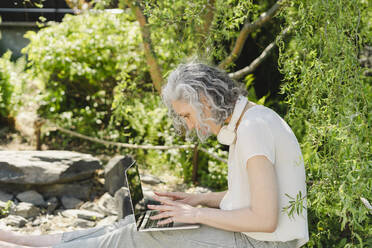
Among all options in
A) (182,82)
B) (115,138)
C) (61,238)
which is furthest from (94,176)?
(182,82)

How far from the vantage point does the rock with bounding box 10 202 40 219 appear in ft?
12.5

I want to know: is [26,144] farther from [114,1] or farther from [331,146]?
[331,146]

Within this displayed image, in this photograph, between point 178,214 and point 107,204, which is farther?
point 107,204

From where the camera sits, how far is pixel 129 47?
543cm

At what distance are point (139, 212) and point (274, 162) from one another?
2.40 feet

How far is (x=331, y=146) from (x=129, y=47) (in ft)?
12.7

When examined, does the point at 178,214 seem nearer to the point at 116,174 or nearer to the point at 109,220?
the point at 109,220

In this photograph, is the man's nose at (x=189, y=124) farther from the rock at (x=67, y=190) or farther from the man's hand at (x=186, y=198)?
the rock at (x=67, y=190)

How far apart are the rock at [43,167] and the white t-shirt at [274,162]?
255 centimetres

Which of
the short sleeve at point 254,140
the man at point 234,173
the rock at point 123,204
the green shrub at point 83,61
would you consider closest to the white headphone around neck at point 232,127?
the man at point 234,173

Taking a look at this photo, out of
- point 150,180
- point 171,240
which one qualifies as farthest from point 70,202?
point 171,240

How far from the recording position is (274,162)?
1854 millimetres

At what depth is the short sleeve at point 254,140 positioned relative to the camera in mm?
1770

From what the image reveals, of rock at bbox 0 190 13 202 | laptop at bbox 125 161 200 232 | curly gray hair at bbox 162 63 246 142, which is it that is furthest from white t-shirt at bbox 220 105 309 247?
rock at bbox 0 190 13 202
